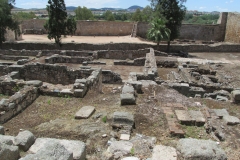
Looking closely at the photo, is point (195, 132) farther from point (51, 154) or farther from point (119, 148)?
point (51, 154)

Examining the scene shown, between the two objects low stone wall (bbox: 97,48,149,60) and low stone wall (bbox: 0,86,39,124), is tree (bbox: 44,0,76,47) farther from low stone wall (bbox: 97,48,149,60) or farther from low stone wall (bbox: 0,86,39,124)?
low stone wall (bbox: 0,86,39,124)

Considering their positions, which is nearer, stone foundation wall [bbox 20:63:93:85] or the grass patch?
the grass patch

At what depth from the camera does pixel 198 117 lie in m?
7.30

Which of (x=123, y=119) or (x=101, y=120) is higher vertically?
(x=123, y=119)

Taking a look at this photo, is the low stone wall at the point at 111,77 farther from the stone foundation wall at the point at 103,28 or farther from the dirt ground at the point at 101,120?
the stone foundation wall at the point at 103,28

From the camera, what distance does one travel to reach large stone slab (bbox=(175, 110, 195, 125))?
7055 mm

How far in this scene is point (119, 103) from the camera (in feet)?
28.2

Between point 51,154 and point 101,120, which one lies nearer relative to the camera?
point 51,154

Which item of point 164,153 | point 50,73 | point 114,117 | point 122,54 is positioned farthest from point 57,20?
point 164,153

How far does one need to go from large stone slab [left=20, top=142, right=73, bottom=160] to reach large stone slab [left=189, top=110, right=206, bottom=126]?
417 centimetres

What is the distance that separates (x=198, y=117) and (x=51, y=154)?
4737 millimetres

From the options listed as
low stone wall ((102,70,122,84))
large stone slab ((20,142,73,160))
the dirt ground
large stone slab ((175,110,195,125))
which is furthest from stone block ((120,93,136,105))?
low stone wall ((102,70,122,84))

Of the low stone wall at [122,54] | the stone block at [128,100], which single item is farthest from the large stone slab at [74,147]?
the low stone wall at [122,54]

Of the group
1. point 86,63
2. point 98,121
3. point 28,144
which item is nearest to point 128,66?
point 86,63
